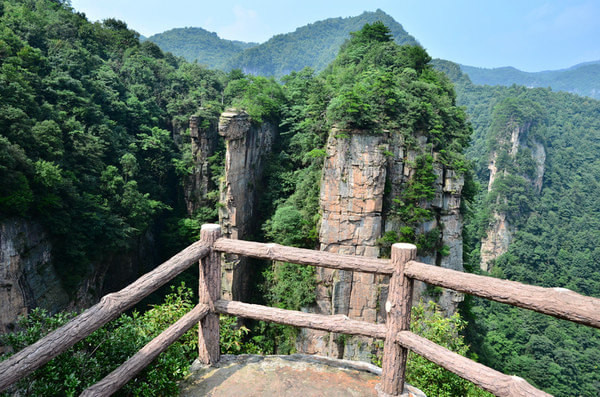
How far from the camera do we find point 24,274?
45.0 ft

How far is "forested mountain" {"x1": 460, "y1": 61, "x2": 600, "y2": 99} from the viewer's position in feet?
531

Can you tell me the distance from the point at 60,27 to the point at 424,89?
24.1m

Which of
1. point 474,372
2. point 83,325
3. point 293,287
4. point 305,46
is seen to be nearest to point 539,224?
point 293,287

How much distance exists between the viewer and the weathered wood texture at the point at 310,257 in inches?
121

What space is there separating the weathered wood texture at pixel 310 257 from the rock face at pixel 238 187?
15201 mm

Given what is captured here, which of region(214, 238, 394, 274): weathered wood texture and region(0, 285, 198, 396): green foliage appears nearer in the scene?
region(0, 285, 198, 396): green foliage

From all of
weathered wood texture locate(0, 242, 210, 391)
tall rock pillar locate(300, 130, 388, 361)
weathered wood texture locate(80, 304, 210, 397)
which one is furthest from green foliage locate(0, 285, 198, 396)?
tall rock pillar locate(300, 130, 388, 361)

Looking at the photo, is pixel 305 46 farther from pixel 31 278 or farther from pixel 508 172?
pixel 31 278

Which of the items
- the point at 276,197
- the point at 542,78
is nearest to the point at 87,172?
the point at 276,197

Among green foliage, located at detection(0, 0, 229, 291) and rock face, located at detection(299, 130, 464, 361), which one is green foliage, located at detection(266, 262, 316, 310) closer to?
rock face, located at detection(299, 130, 464, 361)

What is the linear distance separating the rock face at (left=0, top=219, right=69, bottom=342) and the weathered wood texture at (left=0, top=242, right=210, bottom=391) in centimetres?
1301

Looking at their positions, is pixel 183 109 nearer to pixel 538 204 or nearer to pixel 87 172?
pixel 87 172

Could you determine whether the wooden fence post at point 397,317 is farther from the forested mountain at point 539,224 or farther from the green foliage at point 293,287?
the forested mountain at point 539,224

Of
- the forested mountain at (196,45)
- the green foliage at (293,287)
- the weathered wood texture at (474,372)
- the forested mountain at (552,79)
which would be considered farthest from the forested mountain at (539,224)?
the forested mountain at (552,79)
